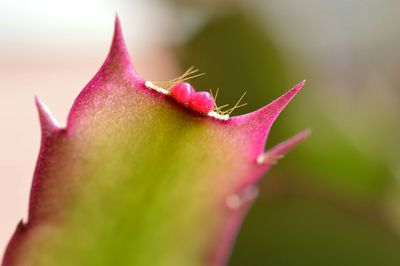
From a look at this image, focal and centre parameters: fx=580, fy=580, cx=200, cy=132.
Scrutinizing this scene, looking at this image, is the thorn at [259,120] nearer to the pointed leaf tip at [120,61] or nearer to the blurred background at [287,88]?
the pointed leaf tip at [120,61]

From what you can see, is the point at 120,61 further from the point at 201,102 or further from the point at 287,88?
the point at 287,88

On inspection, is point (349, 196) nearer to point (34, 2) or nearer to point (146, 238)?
point (146, 238)

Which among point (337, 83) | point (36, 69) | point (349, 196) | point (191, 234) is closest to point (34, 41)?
point (36, 69)

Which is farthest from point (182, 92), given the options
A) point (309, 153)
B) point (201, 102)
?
point (309, 153)

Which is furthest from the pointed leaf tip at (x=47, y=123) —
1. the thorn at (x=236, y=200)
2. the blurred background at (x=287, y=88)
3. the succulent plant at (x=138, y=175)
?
the blurred background at (x=287, y=88)

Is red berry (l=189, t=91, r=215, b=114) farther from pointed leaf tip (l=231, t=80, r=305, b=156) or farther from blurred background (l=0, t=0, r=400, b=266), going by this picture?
blurred background (l=0, t=0, r=400, b=266)

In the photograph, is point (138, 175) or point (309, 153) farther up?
point (138, 175)

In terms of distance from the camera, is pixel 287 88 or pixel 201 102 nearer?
pixel 201 102
